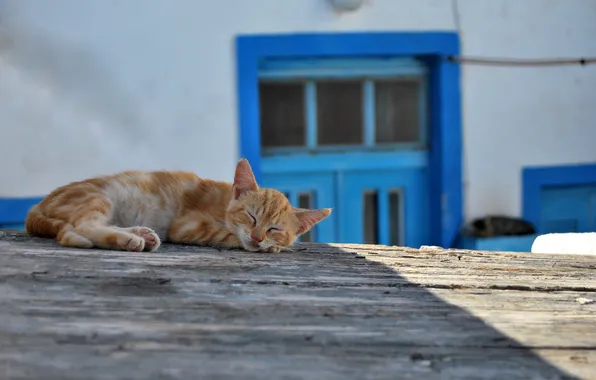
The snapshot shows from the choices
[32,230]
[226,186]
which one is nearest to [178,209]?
[226,186]

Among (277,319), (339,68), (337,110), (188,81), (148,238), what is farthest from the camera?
(337,110)

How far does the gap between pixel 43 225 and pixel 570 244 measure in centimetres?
210

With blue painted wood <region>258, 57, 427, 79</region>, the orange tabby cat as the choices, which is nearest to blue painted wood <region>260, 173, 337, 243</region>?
blue painted wood <region>258, 57, 427, 79</region>

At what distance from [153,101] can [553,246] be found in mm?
2586

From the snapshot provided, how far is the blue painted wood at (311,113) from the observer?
5.10 metres

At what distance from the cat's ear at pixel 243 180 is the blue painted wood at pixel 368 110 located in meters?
2.42

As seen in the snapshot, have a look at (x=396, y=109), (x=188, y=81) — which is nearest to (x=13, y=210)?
(x=188, y=81)

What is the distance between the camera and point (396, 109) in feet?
17.2

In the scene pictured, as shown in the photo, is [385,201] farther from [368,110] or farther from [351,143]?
[368,110]

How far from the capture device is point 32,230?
2.73m

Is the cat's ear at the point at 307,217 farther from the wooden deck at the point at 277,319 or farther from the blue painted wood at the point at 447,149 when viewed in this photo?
the blue painted wood at the point at 447,149

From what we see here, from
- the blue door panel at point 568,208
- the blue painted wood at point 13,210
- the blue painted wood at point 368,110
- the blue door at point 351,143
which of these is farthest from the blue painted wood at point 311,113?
the blue painted wood at point 13,210

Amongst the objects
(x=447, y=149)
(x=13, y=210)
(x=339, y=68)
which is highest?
(x=339, y=68)

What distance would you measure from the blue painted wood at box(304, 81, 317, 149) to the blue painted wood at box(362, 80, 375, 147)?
1.13 feet
